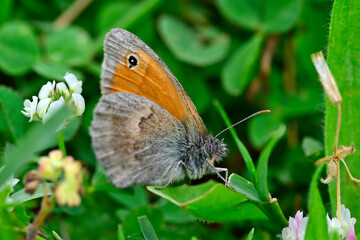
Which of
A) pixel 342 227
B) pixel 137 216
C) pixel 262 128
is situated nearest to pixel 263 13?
pixel 262 128

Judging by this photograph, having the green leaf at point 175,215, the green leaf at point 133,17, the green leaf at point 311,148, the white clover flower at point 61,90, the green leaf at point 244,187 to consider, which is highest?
Result: the green leaf at point 133,17

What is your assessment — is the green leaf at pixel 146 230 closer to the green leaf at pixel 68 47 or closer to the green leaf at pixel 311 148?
the green leaf at pixel 311 148

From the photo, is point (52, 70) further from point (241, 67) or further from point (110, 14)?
point (241, 67)

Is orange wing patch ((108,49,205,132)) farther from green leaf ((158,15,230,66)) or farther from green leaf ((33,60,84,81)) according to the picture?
green leaf ((158,15,230,66))

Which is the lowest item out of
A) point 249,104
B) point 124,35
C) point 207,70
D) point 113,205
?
point 113,205

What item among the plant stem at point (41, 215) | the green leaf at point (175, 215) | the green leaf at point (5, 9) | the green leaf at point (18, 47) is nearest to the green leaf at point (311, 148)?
the green leaf at point (175, 215)

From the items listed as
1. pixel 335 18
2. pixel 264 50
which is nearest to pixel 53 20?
pixel 264 50

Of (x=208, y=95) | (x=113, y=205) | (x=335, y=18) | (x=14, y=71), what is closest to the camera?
(x=335, y=18)

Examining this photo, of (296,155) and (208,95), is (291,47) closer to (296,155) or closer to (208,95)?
(208,95)
